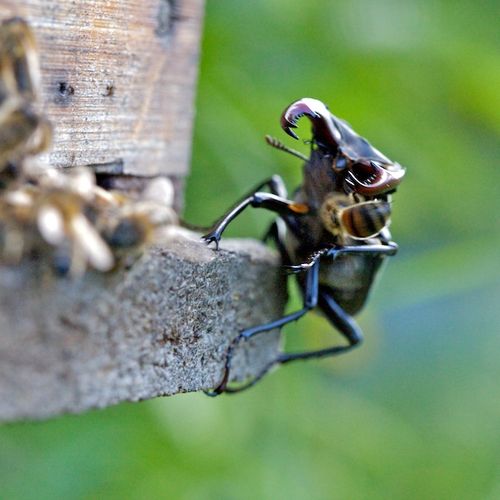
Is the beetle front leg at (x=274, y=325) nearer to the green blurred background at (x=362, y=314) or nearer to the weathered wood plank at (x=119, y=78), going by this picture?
Answer: the weathered wood plank at (x=119, y=78)

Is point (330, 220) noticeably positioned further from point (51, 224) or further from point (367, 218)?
point (51, 224)

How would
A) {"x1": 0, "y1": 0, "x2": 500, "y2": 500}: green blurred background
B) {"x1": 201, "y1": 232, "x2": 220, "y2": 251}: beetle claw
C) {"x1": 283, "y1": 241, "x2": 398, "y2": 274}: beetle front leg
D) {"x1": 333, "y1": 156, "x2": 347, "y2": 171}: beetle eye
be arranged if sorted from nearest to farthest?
{"x1": 201, "y1": 232, "x2": 220, "y2": 251}: beetle claw → {"x1": 283, "y1": 241, "x2": 398, "y2": 274}: beetle front leg → {"x1": 333, "y1": 156, "x2": 347, "y2": 171}: beetle eye → {"x1": 0, "y1": 0, "x2": 500, "y2": 500}: green blurred background

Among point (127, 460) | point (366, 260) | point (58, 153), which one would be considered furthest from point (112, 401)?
point (127, 460)

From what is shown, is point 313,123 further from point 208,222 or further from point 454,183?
point 454,183

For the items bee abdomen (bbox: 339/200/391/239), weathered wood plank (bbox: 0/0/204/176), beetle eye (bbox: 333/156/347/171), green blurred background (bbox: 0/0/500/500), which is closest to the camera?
weathered wood plank (bbox: 0/0/204/176)

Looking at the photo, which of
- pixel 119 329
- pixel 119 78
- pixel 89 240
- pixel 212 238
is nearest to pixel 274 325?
pixel 212 238

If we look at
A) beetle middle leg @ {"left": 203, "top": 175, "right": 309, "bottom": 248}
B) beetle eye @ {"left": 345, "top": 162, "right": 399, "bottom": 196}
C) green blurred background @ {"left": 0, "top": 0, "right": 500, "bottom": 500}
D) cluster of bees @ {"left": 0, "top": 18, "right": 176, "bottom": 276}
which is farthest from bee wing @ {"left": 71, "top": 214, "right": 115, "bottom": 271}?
green blurred background @ {"left": 0, "top": 0, "right": 500, "bottom": 500}

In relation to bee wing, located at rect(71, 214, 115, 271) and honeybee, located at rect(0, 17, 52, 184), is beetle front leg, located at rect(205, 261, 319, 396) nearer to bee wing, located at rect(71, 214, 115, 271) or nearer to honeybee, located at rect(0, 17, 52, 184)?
bee wing, located at rect(71, 214, 115, 271)
